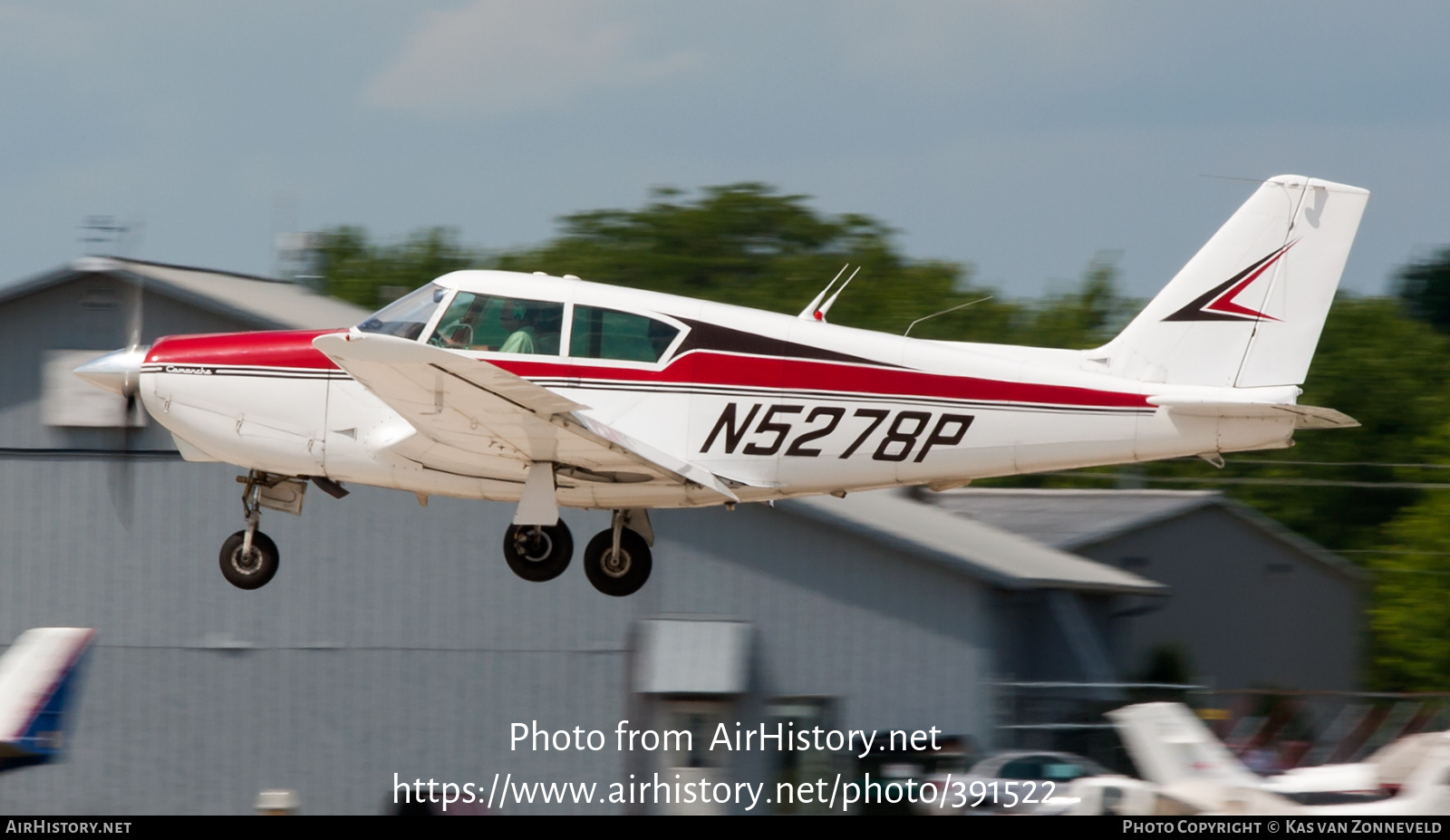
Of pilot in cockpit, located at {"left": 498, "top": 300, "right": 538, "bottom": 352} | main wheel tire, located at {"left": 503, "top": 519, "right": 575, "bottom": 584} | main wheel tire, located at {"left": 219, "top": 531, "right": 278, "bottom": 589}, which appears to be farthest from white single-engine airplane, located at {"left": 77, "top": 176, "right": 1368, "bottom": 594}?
main wheel tire, located at {"left": 219, "top": 531, "right": 278, "bottom": 589}

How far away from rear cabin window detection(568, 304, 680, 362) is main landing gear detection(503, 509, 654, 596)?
134 cm

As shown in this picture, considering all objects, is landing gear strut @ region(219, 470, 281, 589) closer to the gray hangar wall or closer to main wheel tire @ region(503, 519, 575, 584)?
main wheel tire @ region(503, 519, 575, 584)

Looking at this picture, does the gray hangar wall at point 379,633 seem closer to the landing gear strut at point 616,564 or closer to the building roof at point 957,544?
the building roof at point 957,544

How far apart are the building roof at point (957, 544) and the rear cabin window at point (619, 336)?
634cm

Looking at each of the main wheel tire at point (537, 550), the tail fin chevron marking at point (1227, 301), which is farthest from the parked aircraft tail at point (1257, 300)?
the main wheel tire at point (537, 550)

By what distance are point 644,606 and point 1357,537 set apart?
1007 inches

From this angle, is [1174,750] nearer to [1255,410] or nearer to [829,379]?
[1255,410]

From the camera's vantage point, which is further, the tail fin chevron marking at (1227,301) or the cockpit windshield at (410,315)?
the tail fin chevron marking at (1227,301)

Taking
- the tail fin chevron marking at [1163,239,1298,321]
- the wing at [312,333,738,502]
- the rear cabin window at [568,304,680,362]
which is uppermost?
the tail fin chevron marking at [1163,239,1298,321]

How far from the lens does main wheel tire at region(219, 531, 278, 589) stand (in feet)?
41.7

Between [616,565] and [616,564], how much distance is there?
0.04 feet

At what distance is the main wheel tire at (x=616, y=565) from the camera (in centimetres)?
1259

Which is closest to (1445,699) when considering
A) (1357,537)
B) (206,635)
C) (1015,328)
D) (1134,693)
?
(1134,693)

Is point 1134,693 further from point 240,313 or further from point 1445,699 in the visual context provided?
point 240,313
